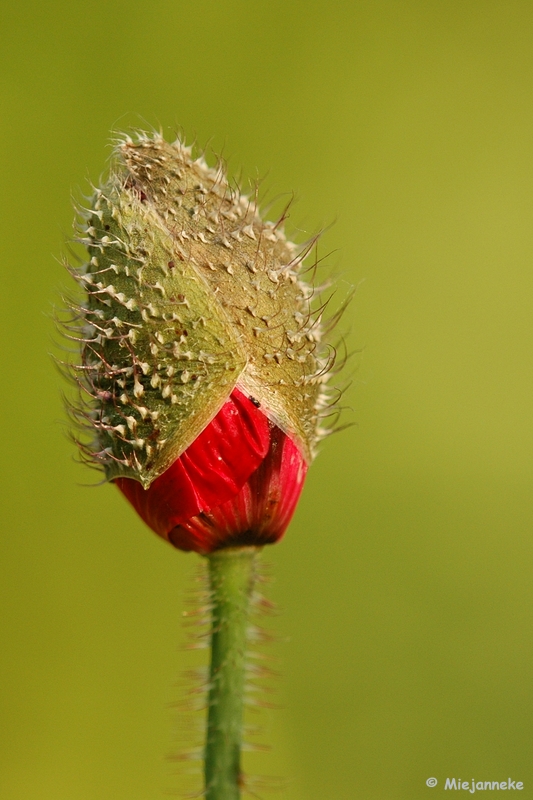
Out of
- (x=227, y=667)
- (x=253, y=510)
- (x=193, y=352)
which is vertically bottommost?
(x=227, y=667)

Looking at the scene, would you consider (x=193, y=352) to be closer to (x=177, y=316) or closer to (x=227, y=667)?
(x=177, y=316)

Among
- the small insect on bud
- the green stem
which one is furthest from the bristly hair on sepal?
the green stem

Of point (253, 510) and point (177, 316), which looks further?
point (253, 510)

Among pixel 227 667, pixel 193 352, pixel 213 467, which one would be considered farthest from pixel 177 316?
pixel 227 667

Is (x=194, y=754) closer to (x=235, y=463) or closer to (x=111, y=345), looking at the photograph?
(x=235, y=463)

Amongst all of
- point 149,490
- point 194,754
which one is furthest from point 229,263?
point 194,754

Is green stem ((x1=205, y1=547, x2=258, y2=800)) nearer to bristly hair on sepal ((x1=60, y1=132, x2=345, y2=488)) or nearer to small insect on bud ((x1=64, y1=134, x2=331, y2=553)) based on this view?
small insect on bud ((x1=64, y1=134, x2=331, y2=553))

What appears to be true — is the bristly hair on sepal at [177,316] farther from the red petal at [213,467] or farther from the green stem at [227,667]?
the green stem at [227,667]
